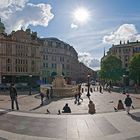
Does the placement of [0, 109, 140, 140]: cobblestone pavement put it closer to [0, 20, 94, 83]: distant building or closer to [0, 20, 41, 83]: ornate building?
[0, 20, 94, 83]: distant building

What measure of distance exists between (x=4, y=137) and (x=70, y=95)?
3067 cm

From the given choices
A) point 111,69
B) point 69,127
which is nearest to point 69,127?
point 69,127

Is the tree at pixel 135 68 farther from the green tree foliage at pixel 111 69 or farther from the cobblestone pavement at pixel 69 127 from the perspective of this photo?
the cobblestone pavement at pixel 69 127

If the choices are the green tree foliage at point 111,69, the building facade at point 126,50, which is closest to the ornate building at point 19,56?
the green tree foliage at point 111,69

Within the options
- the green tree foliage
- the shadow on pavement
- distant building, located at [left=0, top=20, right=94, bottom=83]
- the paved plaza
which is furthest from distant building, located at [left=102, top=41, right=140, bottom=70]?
the paved plaza

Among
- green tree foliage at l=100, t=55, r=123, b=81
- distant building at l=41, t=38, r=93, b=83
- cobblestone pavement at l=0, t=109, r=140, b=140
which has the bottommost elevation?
cobblestone pavement at l=0, t=109, r=140, b=140

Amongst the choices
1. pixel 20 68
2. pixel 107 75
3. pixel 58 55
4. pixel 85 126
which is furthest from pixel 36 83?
pixel 85 126

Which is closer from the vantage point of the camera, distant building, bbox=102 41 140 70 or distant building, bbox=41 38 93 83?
distant building, bbox=41 38 93 83

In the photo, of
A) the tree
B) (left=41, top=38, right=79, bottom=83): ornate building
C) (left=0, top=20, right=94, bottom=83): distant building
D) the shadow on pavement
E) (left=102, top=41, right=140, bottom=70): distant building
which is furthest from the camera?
(left=102, top=41, right=140, bottom=70): distant building

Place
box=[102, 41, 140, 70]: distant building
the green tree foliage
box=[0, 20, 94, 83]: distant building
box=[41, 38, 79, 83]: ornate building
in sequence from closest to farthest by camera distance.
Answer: box=[0, 20, 94, 83]: distant building
the green tree foliage
box=[41, 38, 79, 83]: ornate building
box=[102, 41, 140, 70]: distant building

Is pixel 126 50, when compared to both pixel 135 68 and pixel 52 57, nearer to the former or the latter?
pixel 52 57

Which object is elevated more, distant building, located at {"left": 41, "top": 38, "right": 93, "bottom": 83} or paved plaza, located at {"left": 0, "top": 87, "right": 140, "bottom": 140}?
distant building, located at {"left": 41, "top": 38, "right": 93, "bottom": 83}

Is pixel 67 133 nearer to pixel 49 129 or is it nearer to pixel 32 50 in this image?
pixel 49 129

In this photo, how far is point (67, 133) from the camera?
46.8 feet
